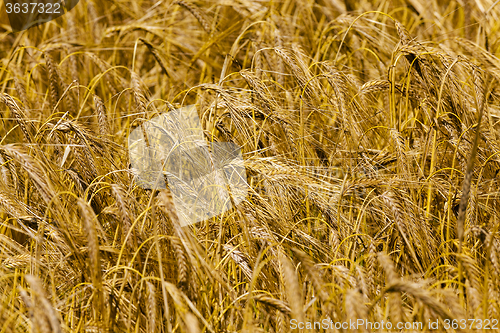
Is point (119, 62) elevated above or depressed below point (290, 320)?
above

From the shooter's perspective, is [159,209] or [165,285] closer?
[165,285]

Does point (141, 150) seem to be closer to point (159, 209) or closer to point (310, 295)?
point (159, 209)

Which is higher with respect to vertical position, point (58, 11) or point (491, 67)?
point (58, 11)

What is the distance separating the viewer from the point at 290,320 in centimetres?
114

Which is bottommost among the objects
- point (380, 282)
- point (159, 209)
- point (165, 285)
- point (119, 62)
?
point (380, 282)

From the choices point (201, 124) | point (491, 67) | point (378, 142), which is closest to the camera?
point (491, 67)

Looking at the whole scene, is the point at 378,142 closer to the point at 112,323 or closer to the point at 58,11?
the point at 112,323

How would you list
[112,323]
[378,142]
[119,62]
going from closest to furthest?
[112,323], [378,142], [119,62]

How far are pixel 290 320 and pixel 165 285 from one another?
38 centimetres

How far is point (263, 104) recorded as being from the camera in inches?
64.5

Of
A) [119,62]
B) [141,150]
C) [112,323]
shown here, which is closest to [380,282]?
[112,323]

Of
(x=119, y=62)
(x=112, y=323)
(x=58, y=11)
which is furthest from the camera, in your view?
(x=58, y=11)

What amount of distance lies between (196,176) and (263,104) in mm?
420

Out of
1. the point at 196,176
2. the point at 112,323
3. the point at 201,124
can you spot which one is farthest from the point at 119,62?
the point at 112,323
